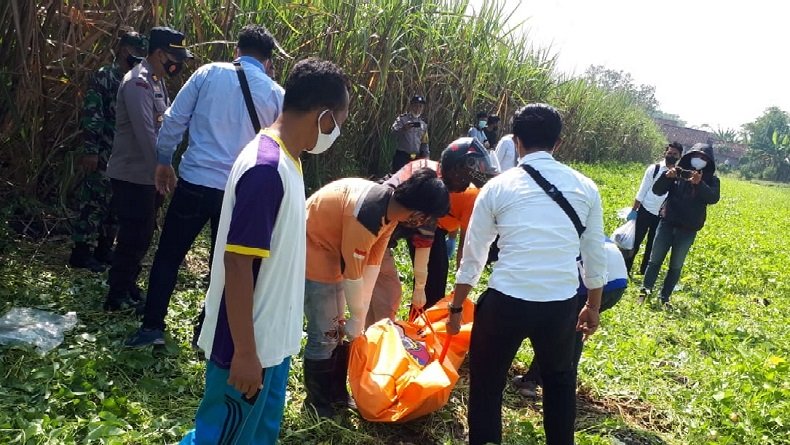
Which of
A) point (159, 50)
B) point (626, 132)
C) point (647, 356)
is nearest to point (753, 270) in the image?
point (647, 356)

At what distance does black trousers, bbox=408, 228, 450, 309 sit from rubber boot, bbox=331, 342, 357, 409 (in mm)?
1170

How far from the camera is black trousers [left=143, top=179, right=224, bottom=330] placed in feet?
10.9

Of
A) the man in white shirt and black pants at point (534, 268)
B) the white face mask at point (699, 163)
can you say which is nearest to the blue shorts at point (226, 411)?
the man in white shirt and black pants at point (534, 268)

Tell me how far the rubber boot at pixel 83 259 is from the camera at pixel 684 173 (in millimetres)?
5249

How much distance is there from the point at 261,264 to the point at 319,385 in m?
1.50

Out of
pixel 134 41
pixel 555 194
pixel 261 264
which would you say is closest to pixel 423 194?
pixel 555 194

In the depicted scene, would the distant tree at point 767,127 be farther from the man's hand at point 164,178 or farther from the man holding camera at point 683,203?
the man's hand at point 164,178

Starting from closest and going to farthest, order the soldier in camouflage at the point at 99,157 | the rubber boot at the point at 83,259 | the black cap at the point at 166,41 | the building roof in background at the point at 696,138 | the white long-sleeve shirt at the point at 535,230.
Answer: the white long-sleeve shirt at the point at 535,230
the black cap at the point at 166,41
the soldier in camouflage at the point at 99,157
the rubber boot at the point at 83,259
the building roof in background at the point at 696,138

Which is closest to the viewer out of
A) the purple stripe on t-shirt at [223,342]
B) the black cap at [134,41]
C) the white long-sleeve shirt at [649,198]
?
the purple stripe on t-shirt at [223,342]

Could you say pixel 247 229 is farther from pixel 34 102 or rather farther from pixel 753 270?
pixel 753 270

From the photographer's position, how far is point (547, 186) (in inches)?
103

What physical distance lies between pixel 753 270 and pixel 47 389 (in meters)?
8.83

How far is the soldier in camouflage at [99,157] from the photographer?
4.17 meters

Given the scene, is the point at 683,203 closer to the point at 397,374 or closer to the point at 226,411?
the point at 397,374
